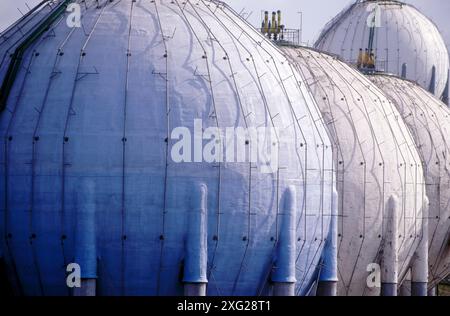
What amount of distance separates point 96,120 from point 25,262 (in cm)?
761

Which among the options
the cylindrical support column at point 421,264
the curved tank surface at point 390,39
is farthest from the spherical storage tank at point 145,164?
the curved tank surface at point 390,39

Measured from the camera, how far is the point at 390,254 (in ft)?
289

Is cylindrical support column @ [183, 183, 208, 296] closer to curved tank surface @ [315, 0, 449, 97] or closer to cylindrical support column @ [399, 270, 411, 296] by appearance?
cylindrical support column @ [399, 270, 411, 296]

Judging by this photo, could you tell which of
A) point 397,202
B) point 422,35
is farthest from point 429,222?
point 422,35

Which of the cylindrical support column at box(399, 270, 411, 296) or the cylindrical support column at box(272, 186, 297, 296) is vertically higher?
the cylindrical support column at box(272, 186, 297, 296)

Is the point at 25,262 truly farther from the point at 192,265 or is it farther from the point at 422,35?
the point at 422,35

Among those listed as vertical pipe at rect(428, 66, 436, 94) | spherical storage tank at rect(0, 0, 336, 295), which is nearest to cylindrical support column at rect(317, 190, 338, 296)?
spherical storage tank at rect(0, 0, 336, 295)

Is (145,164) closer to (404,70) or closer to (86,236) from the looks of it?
(86,236)

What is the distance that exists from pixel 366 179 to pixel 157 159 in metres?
21.7

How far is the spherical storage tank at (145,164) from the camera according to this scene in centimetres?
6888

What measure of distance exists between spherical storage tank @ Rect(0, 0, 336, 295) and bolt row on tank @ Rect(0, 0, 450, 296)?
68mm

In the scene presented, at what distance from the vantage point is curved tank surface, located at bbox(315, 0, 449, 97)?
389ft

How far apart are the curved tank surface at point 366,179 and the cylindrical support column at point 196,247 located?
17.7 metres
